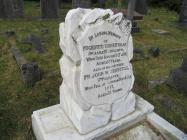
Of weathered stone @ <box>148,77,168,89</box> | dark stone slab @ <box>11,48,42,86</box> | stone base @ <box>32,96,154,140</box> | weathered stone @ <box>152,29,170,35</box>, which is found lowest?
weathered stone @ <box>148,77,168,89</box>

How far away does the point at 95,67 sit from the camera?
289 centimetres

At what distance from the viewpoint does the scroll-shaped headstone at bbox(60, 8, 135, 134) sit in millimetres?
2715

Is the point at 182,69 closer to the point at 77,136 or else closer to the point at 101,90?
the point at 101,90

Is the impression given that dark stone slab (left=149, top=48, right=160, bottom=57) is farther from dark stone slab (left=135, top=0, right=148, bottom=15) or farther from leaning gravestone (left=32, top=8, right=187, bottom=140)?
dark stone slab (left=135, top=0, right=148, bottom=15)

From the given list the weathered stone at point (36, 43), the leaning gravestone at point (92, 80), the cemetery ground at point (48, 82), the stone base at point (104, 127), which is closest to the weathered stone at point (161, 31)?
the cemetery ground at point (48, 82)

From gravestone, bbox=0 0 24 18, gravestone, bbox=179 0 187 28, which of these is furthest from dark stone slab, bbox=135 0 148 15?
gravestone, bbox=0 0 24 18

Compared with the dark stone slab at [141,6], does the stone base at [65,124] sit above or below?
below

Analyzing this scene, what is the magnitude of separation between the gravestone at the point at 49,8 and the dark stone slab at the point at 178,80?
706cm

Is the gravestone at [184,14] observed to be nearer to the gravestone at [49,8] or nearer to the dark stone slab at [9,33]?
the gravestone at [49,8]

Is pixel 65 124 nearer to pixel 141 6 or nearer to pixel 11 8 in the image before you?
pixel 11 8

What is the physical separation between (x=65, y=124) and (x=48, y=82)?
1.97m

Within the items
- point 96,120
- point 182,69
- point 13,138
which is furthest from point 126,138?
point 182,69

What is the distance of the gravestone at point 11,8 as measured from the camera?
9961mm

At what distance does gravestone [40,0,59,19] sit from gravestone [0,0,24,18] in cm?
94
